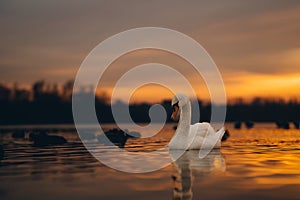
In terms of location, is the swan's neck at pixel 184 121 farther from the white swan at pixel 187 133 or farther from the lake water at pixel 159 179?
the lake water at pixel 159 179

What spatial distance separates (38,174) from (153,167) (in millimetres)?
3774

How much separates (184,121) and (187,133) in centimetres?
100

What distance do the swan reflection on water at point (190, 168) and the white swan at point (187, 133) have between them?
15.1 inches

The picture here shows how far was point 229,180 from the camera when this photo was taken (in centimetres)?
1255

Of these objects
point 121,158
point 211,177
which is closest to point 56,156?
point 121,158

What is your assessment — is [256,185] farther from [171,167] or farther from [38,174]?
[38,174]

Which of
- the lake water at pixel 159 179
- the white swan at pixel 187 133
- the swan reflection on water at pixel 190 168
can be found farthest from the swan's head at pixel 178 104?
the lake water at pixel 159 179

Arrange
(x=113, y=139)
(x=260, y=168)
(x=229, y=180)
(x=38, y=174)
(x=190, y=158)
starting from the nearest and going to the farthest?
(x=229, y=180), (x=38, y=174), (x=260, y=168), (x=190, y=158), (x=113, y=139)

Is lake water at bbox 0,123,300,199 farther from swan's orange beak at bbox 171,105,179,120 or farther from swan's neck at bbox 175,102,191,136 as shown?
swan's orange beak at bbox 171,105,179,120

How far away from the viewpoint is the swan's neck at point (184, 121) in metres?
21.9

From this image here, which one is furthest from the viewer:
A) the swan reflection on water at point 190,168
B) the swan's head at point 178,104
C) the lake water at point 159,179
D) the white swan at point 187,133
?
the swan's head at point 178,104

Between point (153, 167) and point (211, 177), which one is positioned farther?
point (153, 167)

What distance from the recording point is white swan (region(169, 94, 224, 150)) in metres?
21.3

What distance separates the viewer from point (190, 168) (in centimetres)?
1508
